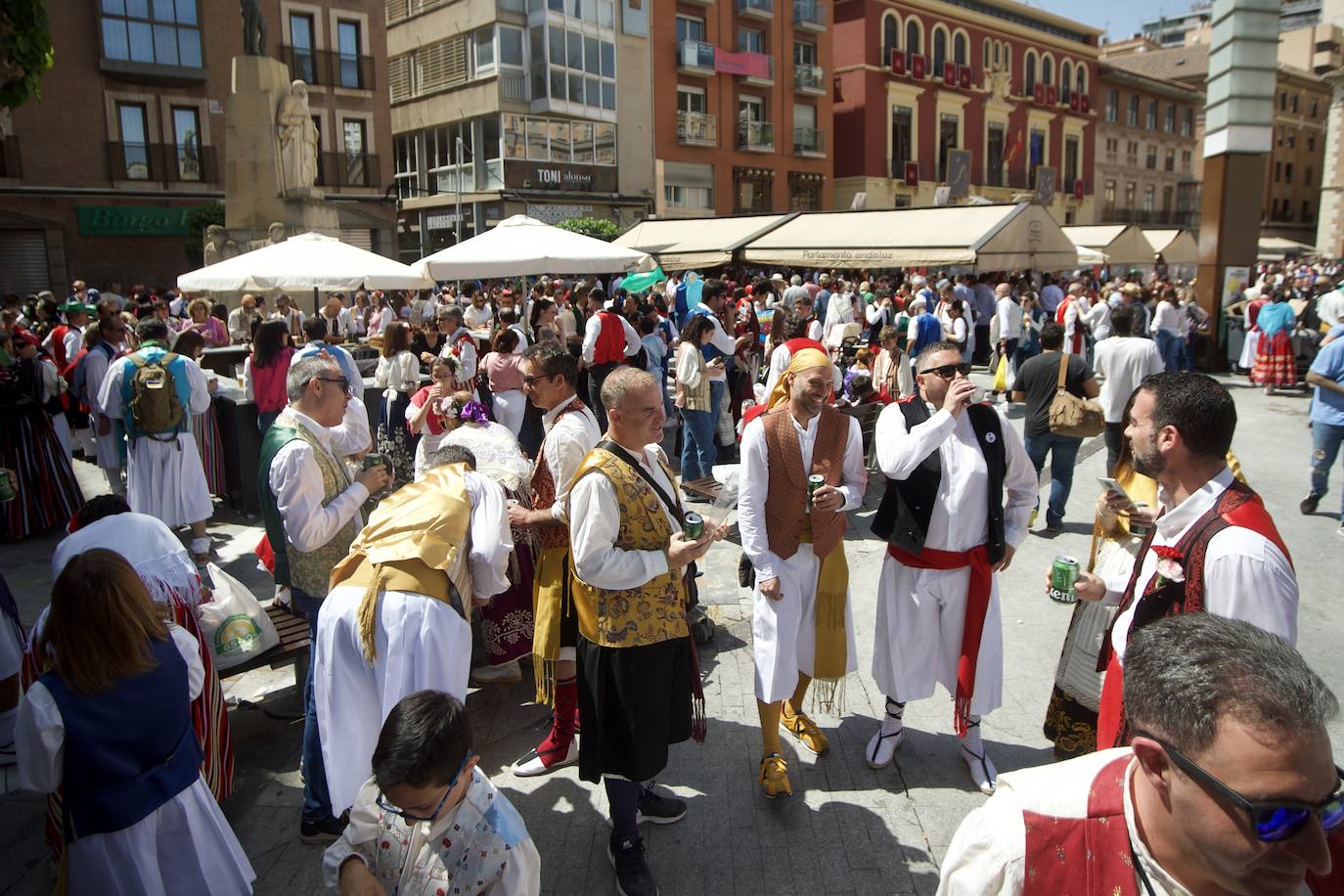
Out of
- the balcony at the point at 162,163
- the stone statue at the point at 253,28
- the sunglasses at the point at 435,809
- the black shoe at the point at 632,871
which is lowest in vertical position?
the black shoe at the point at 632,871

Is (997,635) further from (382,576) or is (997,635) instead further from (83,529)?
(83,529)

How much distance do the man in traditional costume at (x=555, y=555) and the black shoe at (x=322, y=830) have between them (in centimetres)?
81

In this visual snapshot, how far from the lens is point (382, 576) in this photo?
3.03 metres

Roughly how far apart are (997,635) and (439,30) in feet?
109

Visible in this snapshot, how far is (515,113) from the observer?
29.9 m

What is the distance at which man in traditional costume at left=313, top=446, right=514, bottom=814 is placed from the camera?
2998mm

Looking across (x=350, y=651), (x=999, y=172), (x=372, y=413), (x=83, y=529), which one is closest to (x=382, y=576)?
(x=350, y=651)

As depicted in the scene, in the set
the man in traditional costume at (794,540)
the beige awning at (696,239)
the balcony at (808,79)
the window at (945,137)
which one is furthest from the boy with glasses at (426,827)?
the window at (945,137)

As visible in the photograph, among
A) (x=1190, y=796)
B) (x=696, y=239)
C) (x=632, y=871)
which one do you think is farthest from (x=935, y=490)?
(x=696, y=239)

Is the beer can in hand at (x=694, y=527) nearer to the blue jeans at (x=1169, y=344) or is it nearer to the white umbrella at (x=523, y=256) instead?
the white umbrella at (x=523, y=256)

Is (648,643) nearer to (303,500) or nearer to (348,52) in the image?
(303,500)

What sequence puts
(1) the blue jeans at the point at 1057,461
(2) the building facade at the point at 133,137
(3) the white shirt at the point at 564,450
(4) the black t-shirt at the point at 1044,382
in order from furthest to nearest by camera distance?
(2) the building facade at the point at 133,137 < (1) the blue jeans at the point at 1057,461 < (4) the black t-shirt at the point at 1044,382 < (3) the white shirt at the point at 564,450

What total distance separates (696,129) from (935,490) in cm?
3365

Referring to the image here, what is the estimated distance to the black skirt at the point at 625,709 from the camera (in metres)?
3.19
